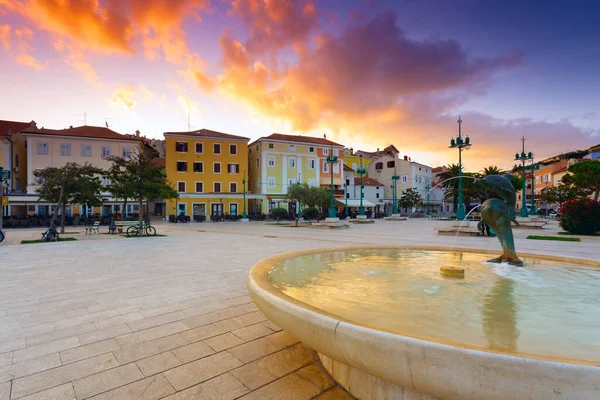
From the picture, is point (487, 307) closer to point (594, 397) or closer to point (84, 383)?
point (594, 397)

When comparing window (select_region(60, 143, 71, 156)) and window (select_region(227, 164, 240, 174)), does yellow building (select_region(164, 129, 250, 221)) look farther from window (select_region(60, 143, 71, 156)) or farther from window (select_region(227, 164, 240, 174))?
window (select_region(60, 143, 71, 156))

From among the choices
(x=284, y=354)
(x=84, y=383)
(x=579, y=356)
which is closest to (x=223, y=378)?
(x=284, y=354)

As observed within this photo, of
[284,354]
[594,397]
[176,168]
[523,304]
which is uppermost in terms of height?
[176,168]

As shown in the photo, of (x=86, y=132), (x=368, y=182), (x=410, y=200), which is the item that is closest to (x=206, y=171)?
(x=86, y=132)

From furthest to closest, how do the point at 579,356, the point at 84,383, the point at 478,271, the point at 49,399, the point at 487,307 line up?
the point at 478,271 → the point at 487,307 → the point at 84,383 → the point at 49,399 → the point at 579,356

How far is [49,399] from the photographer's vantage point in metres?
2.51

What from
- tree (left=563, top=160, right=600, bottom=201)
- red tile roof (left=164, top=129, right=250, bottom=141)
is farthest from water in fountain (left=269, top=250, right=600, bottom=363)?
red tile roof (left=164, top=129, right=250, bottom=141)

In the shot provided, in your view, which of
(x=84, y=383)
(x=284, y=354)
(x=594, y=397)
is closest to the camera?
→ (x=594, y=397)

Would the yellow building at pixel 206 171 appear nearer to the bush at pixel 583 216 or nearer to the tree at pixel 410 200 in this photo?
the tree at pixel 410 200

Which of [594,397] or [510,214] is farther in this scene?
[510,214]

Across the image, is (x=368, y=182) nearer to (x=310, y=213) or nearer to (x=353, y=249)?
(x=310, y=213)

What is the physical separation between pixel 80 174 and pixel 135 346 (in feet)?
64.6

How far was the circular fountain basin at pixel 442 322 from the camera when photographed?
5.48 feet

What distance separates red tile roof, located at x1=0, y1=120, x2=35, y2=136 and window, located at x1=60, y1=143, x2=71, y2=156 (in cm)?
784
